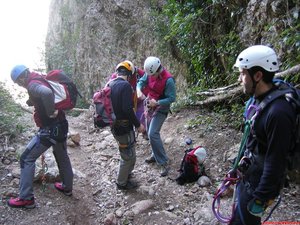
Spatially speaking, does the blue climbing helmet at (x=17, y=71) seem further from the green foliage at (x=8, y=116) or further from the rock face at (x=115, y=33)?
the rock face at (x=115, y=33)

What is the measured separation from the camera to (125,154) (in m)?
4.85

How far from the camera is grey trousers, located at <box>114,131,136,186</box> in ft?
15.5

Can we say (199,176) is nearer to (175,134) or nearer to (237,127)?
(237,127)

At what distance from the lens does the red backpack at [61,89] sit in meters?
4.39

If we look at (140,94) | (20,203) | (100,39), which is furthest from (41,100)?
(100,39)

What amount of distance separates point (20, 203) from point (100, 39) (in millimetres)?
10587

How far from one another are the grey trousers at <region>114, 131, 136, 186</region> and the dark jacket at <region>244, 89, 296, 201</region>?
2.69 meters

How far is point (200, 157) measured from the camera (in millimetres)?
→ 4953

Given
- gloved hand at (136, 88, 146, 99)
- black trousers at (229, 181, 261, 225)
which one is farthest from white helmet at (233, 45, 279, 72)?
gloved hand at (136, 88, 146, 99)

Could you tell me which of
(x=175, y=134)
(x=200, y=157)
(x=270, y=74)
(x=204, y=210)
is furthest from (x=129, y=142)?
(x=270, y=74)

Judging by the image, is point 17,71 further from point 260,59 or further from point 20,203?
point 260,59

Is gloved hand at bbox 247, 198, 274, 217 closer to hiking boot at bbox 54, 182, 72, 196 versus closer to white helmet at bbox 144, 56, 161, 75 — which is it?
white helmet at bbox 144, 56, 161, 75

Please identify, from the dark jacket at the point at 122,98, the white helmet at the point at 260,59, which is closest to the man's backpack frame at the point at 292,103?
the white helmet at the point at 260,59

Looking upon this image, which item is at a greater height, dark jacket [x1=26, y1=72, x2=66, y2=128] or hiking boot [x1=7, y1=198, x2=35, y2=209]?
dark jacket [x1=26, y1=72, x2=66, y2=128]
